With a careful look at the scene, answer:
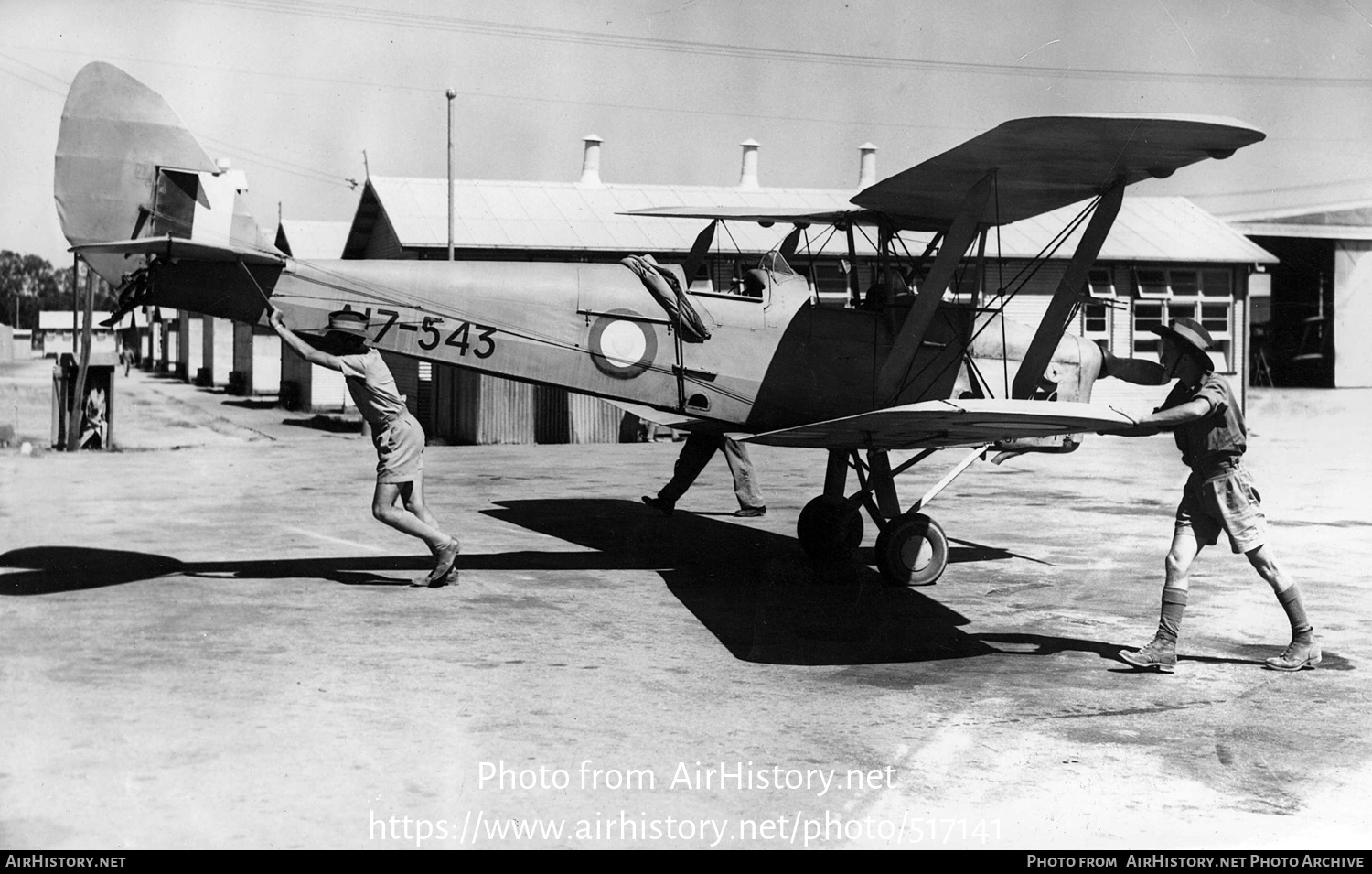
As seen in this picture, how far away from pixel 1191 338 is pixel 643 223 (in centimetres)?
2122

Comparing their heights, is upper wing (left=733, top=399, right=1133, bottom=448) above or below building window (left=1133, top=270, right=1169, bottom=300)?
below

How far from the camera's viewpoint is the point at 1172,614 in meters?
6.97

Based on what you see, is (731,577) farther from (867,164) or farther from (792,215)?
(867,164)

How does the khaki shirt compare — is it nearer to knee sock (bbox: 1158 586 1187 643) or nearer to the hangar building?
knee sock (bbox: 1158 586 1187 643)

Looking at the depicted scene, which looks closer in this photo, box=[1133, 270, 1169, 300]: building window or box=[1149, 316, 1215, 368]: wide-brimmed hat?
box=[1149, 316, 1215, 368]: wide-brimmed hat

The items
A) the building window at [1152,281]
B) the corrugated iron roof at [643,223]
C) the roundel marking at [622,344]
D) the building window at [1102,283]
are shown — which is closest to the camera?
the roundel marking at [622,344]

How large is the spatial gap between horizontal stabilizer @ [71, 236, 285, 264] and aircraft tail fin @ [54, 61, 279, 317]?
2 centimetres

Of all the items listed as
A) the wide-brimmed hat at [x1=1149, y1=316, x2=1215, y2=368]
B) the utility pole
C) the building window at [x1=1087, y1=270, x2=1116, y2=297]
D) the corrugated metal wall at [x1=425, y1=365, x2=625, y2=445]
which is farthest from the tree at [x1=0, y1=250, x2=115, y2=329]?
the wide-brimmed hat at [x1=1149, y1=316, x2=1215, y2=368]

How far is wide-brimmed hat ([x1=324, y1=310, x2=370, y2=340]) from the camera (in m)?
8.81

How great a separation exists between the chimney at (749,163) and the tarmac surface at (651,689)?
75.7ft

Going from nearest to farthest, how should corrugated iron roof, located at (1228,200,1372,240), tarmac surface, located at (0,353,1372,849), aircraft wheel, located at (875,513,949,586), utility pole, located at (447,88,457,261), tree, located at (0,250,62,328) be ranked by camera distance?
tarmac surface, located at (0,353,1372,849) → aircraft wheel, located at (875,513,949,586) → utility pole, located at (447,88,457,261) → corrugated iron roof, located at (1228,200,1372,240) → tree, located at (0,250,62,328)

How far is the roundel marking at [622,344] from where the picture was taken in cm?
945

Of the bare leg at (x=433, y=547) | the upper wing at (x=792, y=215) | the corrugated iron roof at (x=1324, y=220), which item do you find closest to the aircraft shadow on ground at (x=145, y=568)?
the bare leg at (x=433, y=547)

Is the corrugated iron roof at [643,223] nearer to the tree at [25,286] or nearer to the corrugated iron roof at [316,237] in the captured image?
the corrugated iron roof at [316,237]
